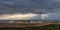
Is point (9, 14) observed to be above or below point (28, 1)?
below

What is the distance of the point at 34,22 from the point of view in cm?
121

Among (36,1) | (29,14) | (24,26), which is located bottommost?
(24,26)

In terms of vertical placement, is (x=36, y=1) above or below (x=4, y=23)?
above

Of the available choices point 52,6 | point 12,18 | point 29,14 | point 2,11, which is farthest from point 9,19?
point 52,6

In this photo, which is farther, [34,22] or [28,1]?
[28,1]

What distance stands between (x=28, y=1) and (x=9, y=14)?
0.30m

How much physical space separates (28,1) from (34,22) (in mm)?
303

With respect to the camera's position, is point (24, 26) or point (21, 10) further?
point (21, 10)

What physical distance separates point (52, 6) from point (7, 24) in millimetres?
611

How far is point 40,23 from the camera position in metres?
1.21

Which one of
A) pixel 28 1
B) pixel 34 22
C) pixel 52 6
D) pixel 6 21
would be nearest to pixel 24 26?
pixel 34 22

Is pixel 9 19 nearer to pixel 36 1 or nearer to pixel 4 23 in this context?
pixel 4 23

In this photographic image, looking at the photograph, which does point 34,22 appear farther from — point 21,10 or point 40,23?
point 21,10

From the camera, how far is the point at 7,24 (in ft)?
3.97
